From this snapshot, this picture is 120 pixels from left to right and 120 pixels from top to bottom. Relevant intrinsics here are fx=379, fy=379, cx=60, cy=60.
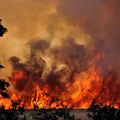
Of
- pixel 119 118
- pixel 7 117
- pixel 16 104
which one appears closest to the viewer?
pixel 7 117

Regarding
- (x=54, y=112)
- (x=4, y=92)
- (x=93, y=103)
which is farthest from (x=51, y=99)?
(x=4, y=92)

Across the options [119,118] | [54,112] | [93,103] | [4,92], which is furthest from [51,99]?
[4,92]

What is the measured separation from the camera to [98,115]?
3472 cm

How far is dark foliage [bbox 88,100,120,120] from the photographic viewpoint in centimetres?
3456

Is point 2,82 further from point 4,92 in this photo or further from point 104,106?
point 104,106

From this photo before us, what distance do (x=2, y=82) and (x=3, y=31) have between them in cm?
359

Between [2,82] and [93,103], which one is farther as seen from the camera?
[93,103]

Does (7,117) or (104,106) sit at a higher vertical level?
(104,106)

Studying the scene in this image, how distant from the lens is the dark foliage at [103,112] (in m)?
34.6

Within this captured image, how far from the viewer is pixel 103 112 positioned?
3512cm

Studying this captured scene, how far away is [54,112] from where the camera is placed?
1421 inches

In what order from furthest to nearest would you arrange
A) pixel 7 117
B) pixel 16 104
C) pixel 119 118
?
pixel 119 118
pixel 16 104
pixel 7 117

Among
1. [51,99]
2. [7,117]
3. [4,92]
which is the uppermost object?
[51,99]

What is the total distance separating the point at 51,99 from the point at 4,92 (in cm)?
980
